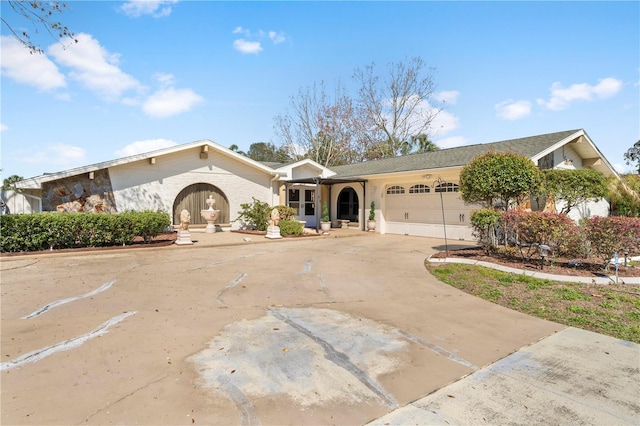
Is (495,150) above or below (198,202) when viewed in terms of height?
above

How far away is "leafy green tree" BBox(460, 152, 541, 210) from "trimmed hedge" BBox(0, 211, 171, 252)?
10512 millimetres

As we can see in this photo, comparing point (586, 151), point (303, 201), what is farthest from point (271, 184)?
point (586, 151)

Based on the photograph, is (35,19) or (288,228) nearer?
(35,19)

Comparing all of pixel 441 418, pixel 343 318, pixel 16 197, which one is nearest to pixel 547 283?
pixel 343 318

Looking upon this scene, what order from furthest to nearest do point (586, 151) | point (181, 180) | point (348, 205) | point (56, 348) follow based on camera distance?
point (348, 205)
point (181, 180)
point (586, 151)
point (56, 348)

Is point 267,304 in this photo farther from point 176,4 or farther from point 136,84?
point 136,84

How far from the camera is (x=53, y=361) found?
3.30 metres

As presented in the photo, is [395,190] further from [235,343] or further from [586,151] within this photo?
[235,343]

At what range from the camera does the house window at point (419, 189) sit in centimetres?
1534

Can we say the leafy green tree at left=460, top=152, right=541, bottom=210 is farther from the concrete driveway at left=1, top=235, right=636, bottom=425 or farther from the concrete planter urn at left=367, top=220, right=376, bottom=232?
the concrete planter urn at left=367, top=220, right=376, bottom=232

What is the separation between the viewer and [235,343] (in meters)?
3.82

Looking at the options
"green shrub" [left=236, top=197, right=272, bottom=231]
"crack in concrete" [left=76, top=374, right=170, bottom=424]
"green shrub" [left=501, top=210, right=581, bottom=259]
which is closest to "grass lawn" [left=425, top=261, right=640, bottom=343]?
"green shrub" [left=501, top=210, right=581, bottom=259]

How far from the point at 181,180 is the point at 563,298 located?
593 inches

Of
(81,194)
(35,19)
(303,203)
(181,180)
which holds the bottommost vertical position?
(303,203)
